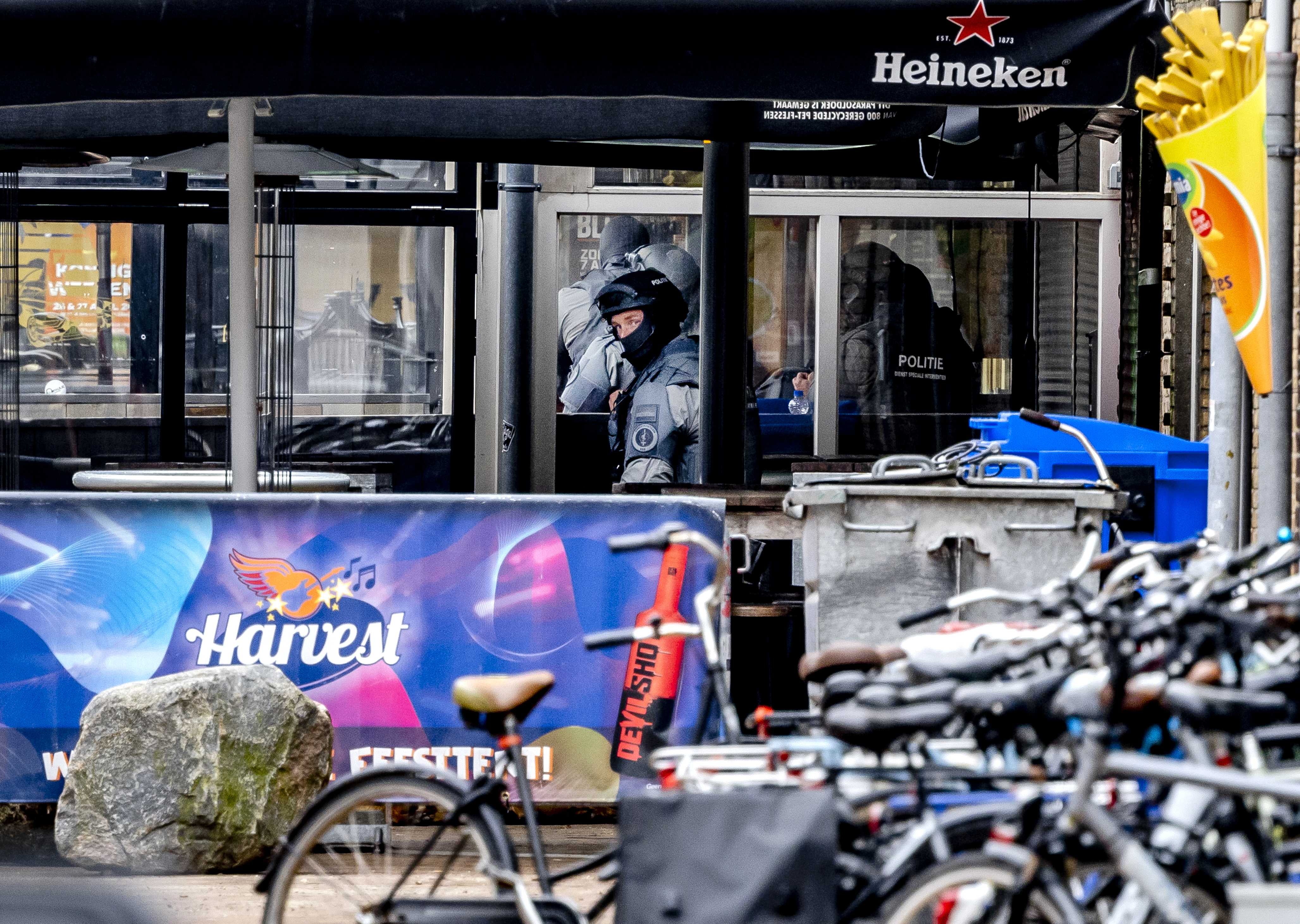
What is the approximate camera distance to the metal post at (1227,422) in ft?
19.9

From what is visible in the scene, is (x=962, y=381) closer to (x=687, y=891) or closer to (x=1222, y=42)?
(x=1222, y=42)

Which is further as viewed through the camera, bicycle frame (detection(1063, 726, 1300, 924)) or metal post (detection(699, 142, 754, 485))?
metal post (detection(699, 142, 754, 485))

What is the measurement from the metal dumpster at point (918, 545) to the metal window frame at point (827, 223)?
6.64m

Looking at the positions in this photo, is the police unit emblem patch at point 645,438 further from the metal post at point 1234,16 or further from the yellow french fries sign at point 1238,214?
the yellow french fries sign at point 1238,214

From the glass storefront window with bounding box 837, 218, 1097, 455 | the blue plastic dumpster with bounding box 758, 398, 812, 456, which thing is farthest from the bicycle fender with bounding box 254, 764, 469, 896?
the glass storefront window with bounding box 837, 218, 1097, 455

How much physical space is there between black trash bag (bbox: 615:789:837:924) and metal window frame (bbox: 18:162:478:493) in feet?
29.2

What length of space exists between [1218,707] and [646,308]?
9.96 m

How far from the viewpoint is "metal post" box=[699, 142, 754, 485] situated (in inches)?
403

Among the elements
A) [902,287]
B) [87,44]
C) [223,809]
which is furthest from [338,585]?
[902,287]

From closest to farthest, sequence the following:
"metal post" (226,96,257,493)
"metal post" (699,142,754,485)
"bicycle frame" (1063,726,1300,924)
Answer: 1. "bicycle frame" (1063,726,1300,924)
2. "metal post" (226,96,257,493)
3. "metal post" (699,142,754,485)

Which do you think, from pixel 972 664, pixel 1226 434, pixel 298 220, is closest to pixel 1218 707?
pixel 972 664

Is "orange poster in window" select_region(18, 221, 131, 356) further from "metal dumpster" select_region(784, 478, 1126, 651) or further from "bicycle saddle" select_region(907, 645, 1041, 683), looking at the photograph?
"bicycle saddle" select_region(907, 645, 1041, 683)

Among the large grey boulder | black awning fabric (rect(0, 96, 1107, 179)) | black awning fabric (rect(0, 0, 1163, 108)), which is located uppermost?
black awning fabric (rect(0, 96, 1107, 179))

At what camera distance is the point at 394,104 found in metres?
9.80
